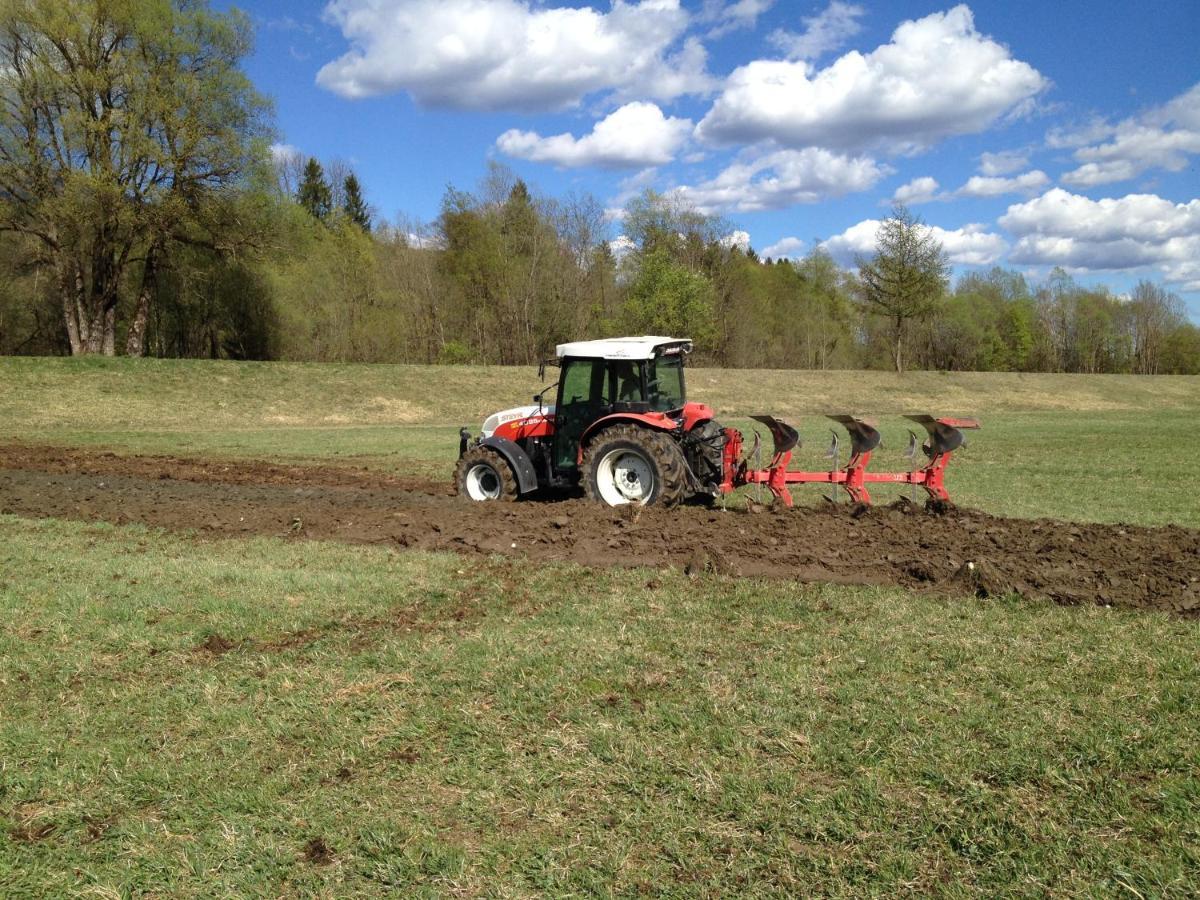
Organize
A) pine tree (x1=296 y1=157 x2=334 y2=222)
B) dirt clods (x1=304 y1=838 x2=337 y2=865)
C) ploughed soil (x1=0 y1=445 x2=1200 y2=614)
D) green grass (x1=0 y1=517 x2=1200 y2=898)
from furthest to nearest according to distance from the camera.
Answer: pine tree (x1=296 y1=157 x2=334 y2=222), ploughed soil (x1=0 y1=445 x2=1200 y2=614), dirt clods (x1=304 y1=838 x2=337 y2=865), green grass (x1=0 y1=517 x2=1200 y2=898)

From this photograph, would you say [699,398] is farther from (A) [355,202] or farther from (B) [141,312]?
(A) [355,202]

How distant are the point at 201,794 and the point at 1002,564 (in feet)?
20.4

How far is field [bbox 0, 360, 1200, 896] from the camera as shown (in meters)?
3.73

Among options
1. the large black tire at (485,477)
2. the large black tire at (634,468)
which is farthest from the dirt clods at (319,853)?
the large black tire at (485,477)

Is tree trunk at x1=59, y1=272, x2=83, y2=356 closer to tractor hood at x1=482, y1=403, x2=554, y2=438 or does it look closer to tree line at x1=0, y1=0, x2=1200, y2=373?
tree line at x1=0, y1=0, x2=1200, y2=373

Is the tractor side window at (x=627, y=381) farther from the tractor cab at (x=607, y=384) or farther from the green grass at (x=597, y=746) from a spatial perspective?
the green grass at (x=597, y=746)

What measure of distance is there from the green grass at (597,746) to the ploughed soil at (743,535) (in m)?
0.58

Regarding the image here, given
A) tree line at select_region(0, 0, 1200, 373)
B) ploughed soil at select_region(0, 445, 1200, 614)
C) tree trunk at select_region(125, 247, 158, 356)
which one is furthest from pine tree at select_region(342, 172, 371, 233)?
ploughed soil at select_region(0, 445, 1200, 614)

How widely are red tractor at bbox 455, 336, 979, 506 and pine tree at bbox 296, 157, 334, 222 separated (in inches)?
2495

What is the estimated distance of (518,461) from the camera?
11672 mm

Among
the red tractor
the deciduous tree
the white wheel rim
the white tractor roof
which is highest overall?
the deciduous tree

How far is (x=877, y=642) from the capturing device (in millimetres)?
6121

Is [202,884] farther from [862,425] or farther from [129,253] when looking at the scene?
[129,253]

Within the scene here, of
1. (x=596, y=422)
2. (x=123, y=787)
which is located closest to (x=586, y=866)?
(x=123, y=787)
